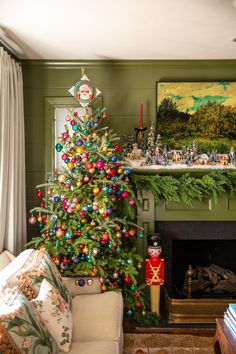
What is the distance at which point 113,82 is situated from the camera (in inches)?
143

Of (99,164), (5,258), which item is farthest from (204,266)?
(5,258)

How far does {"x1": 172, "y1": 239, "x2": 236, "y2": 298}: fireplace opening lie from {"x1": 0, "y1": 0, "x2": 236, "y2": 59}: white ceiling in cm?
188

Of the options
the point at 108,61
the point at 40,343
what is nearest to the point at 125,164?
the point at 108,61

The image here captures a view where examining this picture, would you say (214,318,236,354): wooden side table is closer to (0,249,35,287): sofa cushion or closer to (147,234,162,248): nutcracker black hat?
(147,234,162,248): nutcracker black hat

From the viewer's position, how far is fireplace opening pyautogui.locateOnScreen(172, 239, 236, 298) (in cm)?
360

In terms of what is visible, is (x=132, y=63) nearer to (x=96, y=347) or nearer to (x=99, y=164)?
(x=99, y=164)

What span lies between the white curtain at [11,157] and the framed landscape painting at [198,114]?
1.35 meters

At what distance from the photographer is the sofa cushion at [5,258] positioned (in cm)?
271

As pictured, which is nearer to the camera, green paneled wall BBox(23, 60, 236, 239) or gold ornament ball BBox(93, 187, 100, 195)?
gold ornament ball BBox(93, 187, 100, 195)

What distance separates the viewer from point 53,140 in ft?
12.0

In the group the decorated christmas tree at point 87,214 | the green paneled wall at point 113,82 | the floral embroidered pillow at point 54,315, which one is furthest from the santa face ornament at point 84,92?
the floral embroidered pillow at point 54,315

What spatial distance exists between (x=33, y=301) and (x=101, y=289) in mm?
1018

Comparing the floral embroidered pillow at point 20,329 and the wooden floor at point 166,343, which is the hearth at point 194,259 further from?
the floral embroidered pillow at point 20,329

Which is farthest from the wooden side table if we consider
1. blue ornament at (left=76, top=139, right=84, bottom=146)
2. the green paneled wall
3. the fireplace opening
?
the green paneled wall
